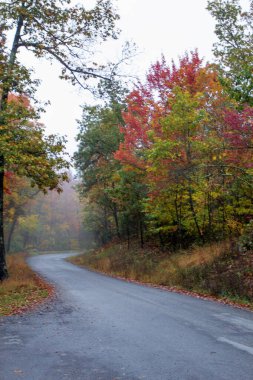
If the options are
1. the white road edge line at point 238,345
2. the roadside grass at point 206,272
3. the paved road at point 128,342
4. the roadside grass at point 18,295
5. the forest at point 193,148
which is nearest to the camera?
the paved road at point 128,342

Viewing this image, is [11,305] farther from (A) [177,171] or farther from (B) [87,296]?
(A) [177,171]

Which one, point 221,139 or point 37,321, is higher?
point 221,139

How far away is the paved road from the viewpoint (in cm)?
482

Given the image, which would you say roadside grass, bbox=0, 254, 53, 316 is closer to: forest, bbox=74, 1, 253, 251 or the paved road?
the paved road

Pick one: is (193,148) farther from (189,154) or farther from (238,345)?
(238,345)

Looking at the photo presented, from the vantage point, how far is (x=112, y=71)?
15.4m

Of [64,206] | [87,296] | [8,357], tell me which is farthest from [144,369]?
[64,206]

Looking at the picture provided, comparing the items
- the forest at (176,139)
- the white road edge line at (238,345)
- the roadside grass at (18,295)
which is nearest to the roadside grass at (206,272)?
the forest at (176,139)

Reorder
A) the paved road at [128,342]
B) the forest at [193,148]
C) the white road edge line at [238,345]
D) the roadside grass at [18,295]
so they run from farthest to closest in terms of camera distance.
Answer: the forest at [193,148], the roadside grass at [18,295], the white road edge line at [238,345], the paved road at [128,342]

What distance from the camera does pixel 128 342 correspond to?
627 centimetres

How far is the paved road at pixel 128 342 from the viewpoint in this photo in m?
4.82

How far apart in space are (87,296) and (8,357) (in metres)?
6.73

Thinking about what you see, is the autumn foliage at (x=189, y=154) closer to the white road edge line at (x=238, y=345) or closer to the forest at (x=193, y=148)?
the forest at (x=193, y=148)

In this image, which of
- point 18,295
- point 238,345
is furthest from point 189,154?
point 238,345
